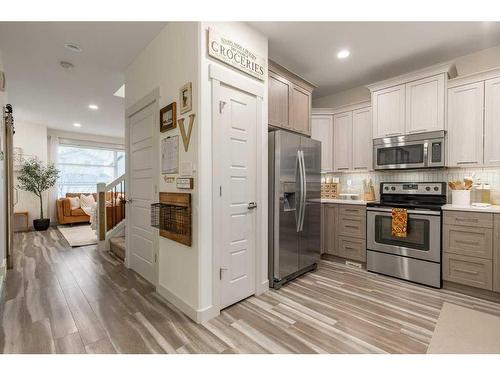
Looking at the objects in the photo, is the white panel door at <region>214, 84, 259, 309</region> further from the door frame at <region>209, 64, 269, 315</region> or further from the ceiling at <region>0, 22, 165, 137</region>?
the ceiling at <region>0, 22, 165, 137</region>

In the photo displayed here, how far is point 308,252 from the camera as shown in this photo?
314 cm

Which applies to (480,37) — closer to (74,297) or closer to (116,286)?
(116,286)

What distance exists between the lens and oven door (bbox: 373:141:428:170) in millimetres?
3125

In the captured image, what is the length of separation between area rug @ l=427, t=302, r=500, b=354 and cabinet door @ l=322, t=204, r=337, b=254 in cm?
150

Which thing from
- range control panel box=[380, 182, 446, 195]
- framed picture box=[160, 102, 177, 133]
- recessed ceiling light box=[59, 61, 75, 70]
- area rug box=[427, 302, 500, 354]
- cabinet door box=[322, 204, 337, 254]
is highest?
recessed ceiling light box=[59, 61, 75, 70]

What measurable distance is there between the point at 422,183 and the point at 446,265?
1.06 m

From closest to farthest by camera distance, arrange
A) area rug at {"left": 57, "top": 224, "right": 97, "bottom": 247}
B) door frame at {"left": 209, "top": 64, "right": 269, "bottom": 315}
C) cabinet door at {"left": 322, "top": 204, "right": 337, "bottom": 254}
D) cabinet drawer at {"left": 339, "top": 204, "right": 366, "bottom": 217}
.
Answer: door frame at {"left": 209, "top": 64, "right": 269, "bottom": 315}
cabinet drawer at {"left": 339, "top": 204, "right": 366, "bottom": 217}
cabinet door at {"left": 322, "top": 204, "right": 337, "bottom": 254}
area rug at {"left": 57, "top": 224, "right": 97, "bottom": 247}

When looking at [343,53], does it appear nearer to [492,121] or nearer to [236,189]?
[492,121]

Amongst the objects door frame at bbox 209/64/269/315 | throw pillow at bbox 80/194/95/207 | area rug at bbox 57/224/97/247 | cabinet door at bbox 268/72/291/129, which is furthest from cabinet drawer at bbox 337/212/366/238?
throw pillow at bbox 80/194/95/207

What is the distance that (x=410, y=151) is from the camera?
321cm

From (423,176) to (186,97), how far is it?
3.29 metres

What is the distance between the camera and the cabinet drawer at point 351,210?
3.37m

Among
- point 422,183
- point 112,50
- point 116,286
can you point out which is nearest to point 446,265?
point 422,183

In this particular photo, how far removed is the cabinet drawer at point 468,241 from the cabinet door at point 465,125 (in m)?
0.84
